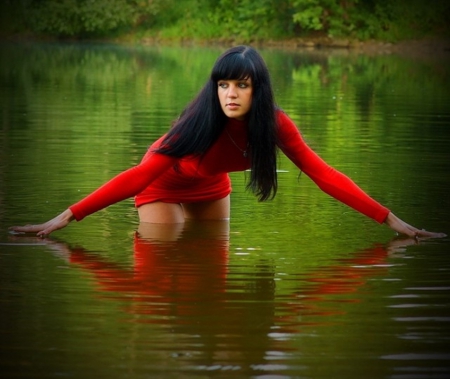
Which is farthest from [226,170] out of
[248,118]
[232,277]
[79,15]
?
[79,15]

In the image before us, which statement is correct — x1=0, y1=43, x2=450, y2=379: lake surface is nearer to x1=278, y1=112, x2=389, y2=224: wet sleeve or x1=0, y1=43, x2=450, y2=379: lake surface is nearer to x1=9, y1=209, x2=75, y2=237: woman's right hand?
x1=9, y1=209, x2=75, y2=237: woman's right hand

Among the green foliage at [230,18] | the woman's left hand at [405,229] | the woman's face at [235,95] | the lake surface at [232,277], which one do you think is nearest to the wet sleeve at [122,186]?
the lake surface at [232,277]

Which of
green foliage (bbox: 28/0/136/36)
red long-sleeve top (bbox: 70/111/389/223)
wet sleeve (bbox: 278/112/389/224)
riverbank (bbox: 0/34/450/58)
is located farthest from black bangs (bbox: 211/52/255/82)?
green foliage (bbox: 28/0/136/36)

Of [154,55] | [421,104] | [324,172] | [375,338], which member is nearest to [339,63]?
[154,55]

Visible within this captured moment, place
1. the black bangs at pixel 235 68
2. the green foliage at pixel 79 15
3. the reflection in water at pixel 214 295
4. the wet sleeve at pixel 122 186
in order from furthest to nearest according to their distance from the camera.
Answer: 1. the green foliage at pixel 79 15
2. the wet sleeve at pixel 122 186
3. the black bangs at pixel 235 68
4. the reflection in water at pixel 214 295

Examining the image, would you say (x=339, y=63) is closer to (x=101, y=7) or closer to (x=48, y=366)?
(x=101, y=7)

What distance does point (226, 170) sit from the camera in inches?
260

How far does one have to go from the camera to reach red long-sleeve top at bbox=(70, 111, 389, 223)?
6.24 m

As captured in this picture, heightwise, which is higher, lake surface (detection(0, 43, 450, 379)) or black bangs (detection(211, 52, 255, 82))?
black bangs (detection(211, 52, 255, 82))

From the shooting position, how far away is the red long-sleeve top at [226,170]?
6.24 meters

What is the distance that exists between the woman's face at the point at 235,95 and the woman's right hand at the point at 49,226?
0.93 m

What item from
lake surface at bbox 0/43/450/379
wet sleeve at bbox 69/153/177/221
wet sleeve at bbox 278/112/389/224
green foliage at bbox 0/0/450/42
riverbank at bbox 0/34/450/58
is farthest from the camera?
green foliage at bbox 0/0/450/42

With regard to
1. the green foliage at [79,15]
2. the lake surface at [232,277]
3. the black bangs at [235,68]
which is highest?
the black bangs at [235,68]

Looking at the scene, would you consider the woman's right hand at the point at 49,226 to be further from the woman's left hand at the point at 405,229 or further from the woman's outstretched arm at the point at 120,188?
the woman's left hand at the point at 405,229
